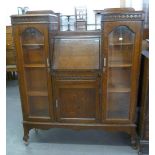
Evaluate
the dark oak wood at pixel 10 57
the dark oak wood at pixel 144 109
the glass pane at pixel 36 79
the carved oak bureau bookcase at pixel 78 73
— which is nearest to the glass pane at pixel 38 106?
the carved oak bureau bookcase at pixel 78 73

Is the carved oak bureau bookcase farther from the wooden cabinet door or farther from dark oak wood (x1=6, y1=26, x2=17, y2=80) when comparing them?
dark oak wood (x1=6, y1=26, x2=17, y2=80)

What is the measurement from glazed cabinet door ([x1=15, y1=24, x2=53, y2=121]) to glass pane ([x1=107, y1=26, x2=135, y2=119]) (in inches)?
25.7

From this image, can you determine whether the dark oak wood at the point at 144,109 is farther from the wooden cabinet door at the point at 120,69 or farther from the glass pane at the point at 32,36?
the glass pane at the point at 32,36

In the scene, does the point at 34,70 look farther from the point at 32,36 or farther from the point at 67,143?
the point at 67,143

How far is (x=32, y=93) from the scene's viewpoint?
2.32 meters

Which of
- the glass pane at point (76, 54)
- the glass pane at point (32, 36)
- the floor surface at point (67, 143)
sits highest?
the glass pane at point (32, 36)

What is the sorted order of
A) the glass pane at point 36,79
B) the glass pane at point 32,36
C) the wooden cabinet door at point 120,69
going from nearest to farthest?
1. the wooden cabinet door at point 120,69
2. the glass pane at point 32,36
3. the glass pane at point 36,79

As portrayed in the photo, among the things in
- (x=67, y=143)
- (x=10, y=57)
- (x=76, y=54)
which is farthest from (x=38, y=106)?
(x=10, y=57)

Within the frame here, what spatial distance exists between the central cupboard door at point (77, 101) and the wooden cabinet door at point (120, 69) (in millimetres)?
119

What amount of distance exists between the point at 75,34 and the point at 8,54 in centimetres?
272

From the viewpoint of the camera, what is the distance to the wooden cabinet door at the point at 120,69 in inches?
78.4
